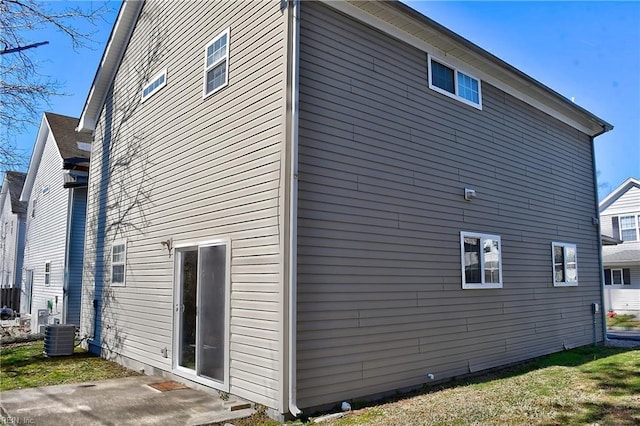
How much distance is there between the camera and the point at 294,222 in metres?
5.61

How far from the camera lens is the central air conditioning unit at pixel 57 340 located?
10438 millimetres

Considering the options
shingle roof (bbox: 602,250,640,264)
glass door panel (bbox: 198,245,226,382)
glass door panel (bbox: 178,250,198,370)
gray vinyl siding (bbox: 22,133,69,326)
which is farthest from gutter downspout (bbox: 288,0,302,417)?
shingle roof (bbox: 602,250,640,264)

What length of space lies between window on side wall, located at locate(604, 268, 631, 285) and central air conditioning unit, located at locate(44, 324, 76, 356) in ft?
79.4

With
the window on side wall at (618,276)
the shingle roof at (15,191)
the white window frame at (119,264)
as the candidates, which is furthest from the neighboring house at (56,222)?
the window on side wall at (618,276)

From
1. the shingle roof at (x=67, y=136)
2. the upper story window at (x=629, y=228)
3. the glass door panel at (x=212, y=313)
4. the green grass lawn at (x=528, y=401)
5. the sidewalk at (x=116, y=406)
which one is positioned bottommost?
the sidewalk at (x=116, y=406)

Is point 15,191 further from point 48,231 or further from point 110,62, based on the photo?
point 110,62

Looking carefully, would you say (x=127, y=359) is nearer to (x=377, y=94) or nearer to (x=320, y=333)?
(x=320, y=333)

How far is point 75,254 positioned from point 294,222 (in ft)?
38.7

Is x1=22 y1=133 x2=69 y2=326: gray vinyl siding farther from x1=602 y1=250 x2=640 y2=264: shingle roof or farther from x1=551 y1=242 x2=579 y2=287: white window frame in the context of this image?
x1=602 y1=250 x2=640 y2=264: shingle roof

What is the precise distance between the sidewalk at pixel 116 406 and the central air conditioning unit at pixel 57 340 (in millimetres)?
3524

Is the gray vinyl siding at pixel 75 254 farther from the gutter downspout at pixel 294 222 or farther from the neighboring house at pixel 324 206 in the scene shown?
the gutter downspout at pixel 294 222

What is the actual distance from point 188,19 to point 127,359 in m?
6.64

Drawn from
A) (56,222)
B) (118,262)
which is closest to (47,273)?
(56,222)

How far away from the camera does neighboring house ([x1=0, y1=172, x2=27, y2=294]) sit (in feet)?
78.3
